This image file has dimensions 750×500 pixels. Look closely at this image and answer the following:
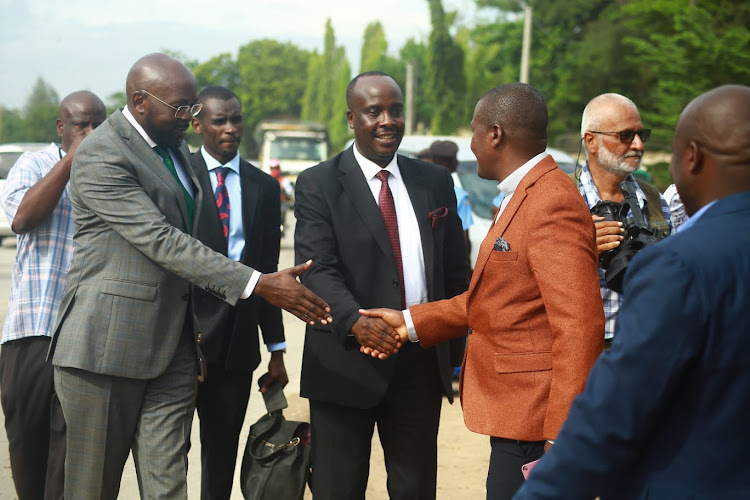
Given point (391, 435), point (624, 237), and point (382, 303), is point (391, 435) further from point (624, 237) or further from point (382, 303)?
point (624, 237)

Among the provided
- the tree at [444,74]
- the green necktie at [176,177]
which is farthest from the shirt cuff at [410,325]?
the tree at [444,74]

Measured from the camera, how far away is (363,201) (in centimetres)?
420

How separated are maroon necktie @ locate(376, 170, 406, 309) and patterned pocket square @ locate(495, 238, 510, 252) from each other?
100cm

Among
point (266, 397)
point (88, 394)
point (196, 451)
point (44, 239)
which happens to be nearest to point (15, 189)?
point (44, 239)

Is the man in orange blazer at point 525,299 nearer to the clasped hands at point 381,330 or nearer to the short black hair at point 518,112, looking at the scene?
the short black hair at point 518,112

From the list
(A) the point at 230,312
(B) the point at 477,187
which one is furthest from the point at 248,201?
(B) the point at 477,187

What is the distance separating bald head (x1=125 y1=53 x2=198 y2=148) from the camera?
394 centimetres

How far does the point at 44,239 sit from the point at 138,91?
108 centimetres

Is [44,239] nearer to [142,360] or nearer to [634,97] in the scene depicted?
[142,360]

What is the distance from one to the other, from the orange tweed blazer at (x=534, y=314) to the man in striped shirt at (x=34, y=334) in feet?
7.56

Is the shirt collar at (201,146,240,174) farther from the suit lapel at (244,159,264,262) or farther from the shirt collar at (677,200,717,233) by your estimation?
the shirt collar at (677,200,717,233)

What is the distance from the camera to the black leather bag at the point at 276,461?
14.6ft

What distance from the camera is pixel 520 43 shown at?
39.9m

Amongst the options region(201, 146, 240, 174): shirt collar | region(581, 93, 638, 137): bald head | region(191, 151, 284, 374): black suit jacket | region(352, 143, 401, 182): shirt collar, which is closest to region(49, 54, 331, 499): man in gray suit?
region(352, 143, 401, 182): shirt collar
